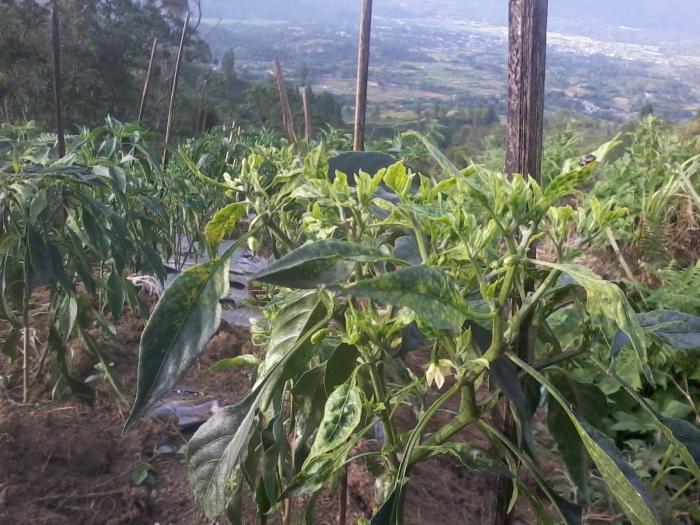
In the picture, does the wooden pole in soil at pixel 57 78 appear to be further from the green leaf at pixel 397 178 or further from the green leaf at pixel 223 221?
the green leaf at pixel 397 178

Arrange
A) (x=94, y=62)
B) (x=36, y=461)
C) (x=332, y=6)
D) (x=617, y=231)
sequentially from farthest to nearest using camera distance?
1. (x=332, y=6)
2. (x=94, y=62)
3. (x=617, y=231)
4. (x=36, y=461)

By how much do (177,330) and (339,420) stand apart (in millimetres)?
176

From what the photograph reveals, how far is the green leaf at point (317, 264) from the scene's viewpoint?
1.76ft

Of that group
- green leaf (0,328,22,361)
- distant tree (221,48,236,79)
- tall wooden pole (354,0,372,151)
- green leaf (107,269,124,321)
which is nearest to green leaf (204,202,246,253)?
tall wooden pole (354,0,372,151)

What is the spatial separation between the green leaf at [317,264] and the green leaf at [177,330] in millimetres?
94

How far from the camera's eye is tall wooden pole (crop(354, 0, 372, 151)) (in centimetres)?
143

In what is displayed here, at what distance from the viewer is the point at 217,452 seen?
0.71m

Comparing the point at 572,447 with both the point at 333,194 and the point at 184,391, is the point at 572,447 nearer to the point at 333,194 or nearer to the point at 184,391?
the point at 333,194

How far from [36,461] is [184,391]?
0.49 meters

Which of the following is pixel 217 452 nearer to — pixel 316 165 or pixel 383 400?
pixel 383 400

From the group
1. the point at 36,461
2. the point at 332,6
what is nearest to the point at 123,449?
the point at 36,461

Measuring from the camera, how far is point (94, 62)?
978 cm

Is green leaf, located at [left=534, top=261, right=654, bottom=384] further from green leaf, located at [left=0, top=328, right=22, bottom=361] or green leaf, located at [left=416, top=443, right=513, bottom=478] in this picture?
green leaf, located at [left=0, top=328, right=22, bottom=361]

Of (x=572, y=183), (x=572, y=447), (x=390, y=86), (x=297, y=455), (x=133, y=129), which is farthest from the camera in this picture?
(x=390, y=86)
